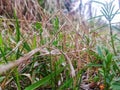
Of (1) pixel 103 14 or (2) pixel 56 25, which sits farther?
(2) pixel 56 25

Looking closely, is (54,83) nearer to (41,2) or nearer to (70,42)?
(70,42)

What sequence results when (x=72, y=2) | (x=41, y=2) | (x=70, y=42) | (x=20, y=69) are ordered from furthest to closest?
(x=72, y=2) → (x=41, y=2) → (x=70, y=42) → (x=20, y=69)

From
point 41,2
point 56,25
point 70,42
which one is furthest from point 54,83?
point 41,2

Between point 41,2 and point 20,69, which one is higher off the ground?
point 41,2

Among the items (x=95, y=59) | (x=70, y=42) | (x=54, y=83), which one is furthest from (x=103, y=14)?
(x=70, y=42)

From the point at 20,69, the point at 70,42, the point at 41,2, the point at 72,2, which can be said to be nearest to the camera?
the point at 20,69

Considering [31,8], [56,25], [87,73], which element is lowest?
[87,73]

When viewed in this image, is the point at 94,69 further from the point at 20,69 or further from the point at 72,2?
the point at 72,2

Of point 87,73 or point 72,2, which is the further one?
point 72,2

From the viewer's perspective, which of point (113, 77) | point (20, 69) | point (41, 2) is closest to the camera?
point (113, 77)
